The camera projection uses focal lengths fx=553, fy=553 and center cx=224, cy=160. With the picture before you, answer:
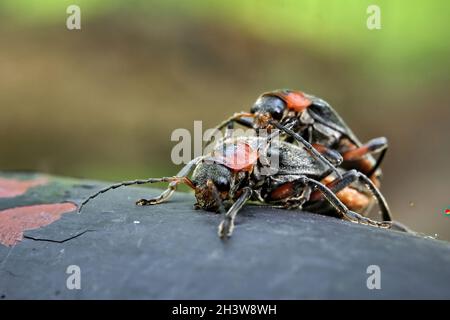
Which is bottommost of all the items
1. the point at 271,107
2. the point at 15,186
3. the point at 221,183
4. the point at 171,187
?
the point at 15,186

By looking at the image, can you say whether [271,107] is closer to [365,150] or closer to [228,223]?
[365,150]

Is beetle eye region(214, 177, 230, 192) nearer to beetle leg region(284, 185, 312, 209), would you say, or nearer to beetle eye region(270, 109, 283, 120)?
beetle leg region(284, 185, 312, 209)

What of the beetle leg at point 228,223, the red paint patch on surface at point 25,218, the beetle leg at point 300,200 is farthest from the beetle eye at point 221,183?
the red paint patch on surface at point 25,218

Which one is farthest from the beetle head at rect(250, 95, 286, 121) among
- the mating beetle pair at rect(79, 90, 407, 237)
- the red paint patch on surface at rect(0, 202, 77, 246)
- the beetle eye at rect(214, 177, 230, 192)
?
the red paint patch on surface at rect(0, 202, 77, 246)

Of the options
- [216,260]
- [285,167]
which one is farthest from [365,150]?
[216,260]

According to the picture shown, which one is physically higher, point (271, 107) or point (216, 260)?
point (271, 107)

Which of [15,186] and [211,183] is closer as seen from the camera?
[211,183]

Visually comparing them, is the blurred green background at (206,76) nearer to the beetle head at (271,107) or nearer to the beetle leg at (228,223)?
the beetle head at (271,107)
